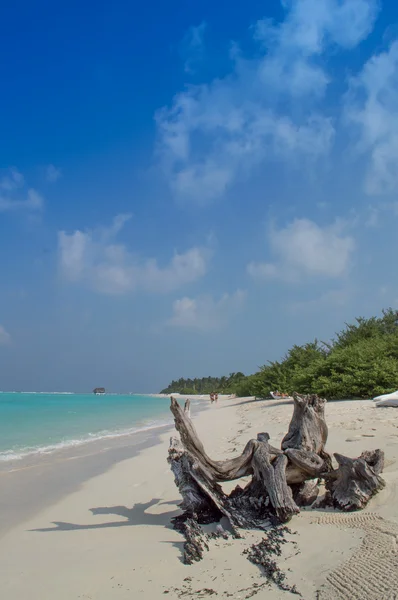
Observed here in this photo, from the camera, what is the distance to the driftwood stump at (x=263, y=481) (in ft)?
15.0

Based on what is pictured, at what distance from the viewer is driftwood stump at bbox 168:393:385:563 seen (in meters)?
4.58

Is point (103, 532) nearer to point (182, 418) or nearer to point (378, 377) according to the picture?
point (182, 418)

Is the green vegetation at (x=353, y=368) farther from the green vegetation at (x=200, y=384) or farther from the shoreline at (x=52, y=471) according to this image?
the green vegetation at (x=200, y=384)

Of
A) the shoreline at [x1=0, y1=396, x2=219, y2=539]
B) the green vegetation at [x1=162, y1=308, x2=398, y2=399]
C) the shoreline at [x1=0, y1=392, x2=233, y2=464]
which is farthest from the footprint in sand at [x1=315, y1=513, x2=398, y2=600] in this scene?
the green vegetation at [x1=162, y1=308, x2=398, y2=399]

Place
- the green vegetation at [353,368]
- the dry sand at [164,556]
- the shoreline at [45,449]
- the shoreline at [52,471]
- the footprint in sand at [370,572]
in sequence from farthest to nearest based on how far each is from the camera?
the green vegetation at [353,368] < the shoreline at [45,449] < the shoreline at [52,471] < the dry sand at [164,556] < the footprint in sand at [370,572]

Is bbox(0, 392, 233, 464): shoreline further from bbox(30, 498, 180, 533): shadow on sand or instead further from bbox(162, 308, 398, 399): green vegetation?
bbox(162, 308, 398, 399): green vegetation

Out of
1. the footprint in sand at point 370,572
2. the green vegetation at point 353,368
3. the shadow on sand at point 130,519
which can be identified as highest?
the green vegetation at point 353,368

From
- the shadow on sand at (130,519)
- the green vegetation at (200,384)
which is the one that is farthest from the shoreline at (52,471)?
the green vegetation at (200,384)

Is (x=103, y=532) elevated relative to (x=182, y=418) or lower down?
lower down

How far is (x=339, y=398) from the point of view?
19.4m

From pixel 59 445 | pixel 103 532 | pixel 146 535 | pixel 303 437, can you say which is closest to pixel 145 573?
pixel 146 535

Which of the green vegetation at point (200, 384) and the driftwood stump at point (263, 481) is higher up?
the green vegetation at point (200, 384)

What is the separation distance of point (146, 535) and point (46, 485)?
4.13m

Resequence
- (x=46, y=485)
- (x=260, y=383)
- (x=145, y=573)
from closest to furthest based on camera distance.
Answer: (x=145, y=573) → (x=46, y=485) → (x=260, y=383)
